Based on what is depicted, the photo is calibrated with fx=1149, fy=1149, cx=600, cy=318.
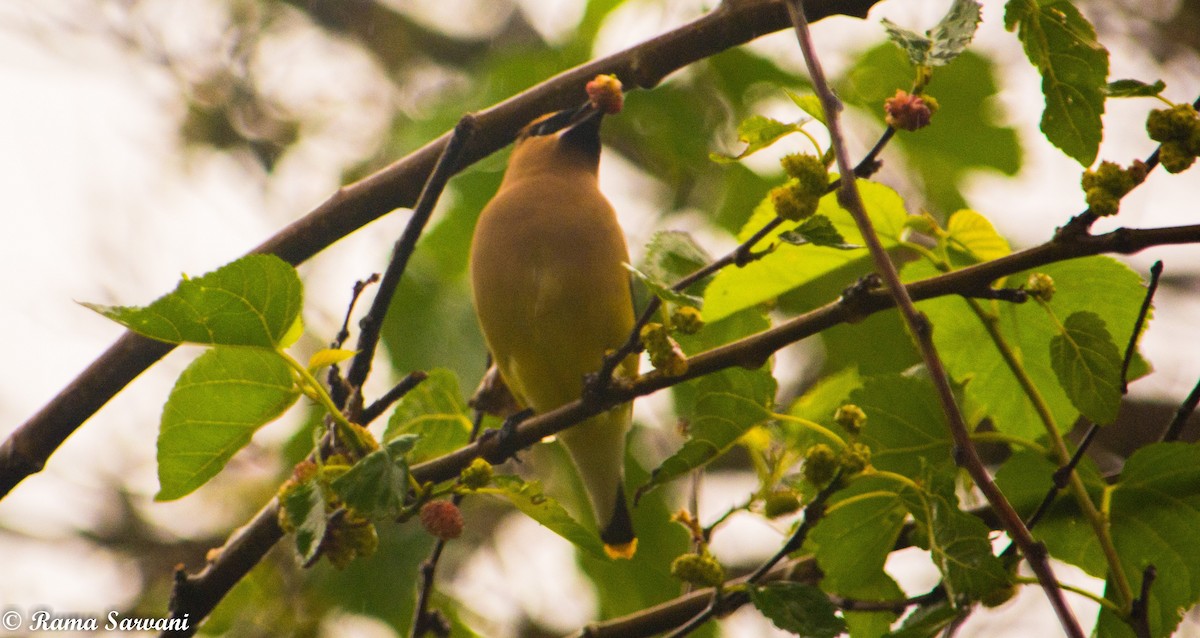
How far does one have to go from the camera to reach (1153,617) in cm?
187

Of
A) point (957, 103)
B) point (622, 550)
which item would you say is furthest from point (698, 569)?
point (957, 103)

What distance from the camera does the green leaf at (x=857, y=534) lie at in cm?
200

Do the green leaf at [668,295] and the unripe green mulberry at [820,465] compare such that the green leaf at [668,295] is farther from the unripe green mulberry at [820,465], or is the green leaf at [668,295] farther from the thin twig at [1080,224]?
the thin twig at [1080,224]

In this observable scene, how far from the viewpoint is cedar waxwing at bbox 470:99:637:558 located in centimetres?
319

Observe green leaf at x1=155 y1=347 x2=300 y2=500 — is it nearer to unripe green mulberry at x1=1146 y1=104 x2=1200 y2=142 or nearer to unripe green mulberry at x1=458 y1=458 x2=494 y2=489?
unripe green mulberry at x1=458 y1=458 x2=494 y2=489

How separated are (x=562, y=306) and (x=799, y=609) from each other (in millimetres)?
1509

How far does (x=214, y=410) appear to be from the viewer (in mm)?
1948

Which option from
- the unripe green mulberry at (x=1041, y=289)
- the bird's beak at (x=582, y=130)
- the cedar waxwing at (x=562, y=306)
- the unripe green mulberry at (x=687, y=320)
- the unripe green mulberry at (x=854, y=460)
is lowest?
the unripe green mulberry at (x=854, y=460)

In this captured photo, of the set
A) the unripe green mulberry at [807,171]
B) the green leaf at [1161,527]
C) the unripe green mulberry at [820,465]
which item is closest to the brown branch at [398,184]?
the unripe green mulberry at [807,171]

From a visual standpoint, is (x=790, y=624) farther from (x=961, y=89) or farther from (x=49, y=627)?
(x=961, y=89)

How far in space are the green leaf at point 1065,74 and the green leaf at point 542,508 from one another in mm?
948

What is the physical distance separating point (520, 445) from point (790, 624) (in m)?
0.58

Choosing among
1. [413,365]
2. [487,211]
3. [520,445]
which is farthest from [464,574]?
[520,445]

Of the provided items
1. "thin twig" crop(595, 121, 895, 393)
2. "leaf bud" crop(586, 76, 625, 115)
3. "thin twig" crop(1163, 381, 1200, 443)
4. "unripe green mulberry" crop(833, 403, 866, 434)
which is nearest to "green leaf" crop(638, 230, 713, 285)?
"thin twig" crop(595, 121, 895, 393)
